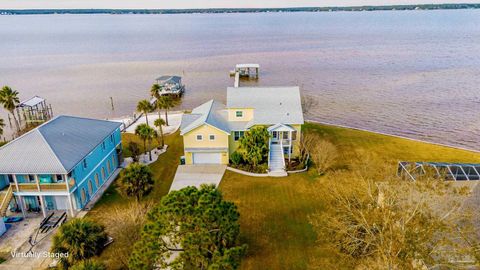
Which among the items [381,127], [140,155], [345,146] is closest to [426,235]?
[345,146]

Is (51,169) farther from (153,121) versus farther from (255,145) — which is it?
(153,121)

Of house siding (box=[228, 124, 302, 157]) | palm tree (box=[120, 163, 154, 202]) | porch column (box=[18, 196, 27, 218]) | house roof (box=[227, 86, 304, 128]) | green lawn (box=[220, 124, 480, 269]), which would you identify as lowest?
green lawn (box=[220, 124, 480, 269])

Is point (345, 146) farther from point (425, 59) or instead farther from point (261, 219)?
point (425, 59)

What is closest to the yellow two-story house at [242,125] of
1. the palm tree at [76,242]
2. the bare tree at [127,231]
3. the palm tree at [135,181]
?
the palm tree at [135,181]

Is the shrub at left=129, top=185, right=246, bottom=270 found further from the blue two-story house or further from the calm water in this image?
the calm water

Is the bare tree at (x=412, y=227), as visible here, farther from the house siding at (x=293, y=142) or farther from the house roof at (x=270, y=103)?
the house roof at (x=270, y=103)

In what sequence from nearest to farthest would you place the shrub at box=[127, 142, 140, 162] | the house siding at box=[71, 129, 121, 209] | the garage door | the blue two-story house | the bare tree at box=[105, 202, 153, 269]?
the bare tree at box=[105, 202, 153, 269] → the blue two-story house → the house siding at box=[71, 129, 121, 209] → the shrub at box=[127, 142, 140, 162] → the garage door

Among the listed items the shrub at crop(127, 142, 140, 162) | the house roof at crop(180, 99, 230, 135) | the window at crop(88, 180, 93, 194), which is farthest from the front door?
the window at crop(88, 180, 93, 194)
